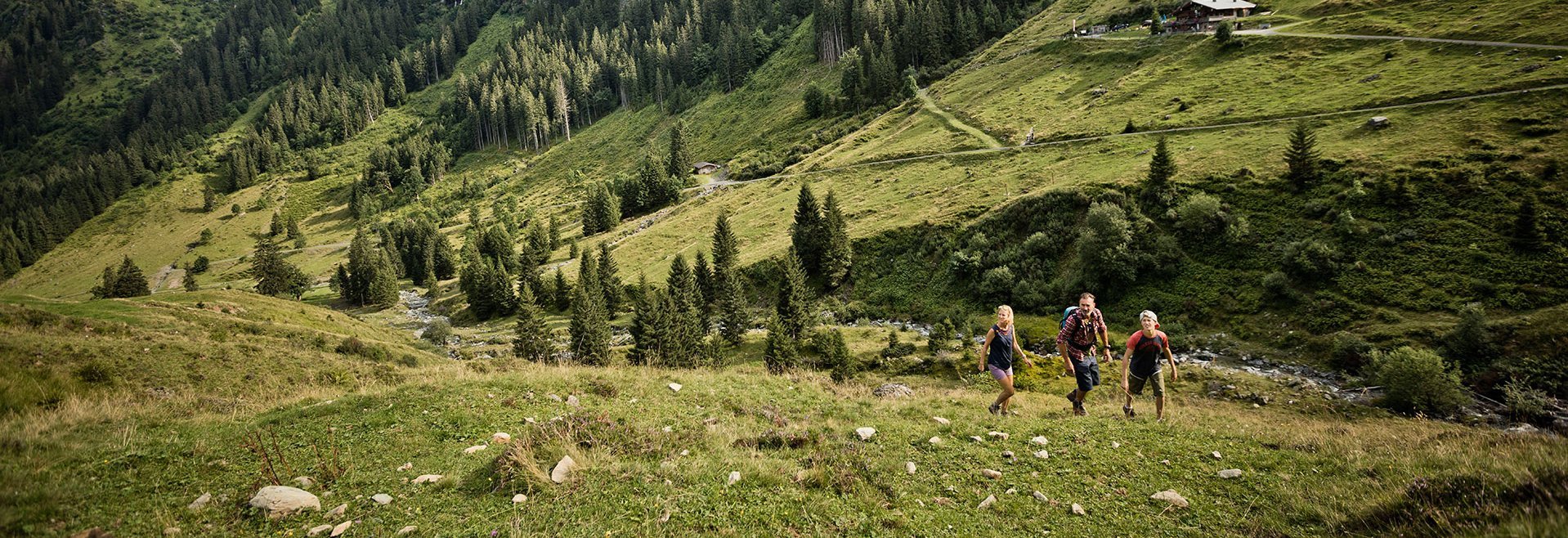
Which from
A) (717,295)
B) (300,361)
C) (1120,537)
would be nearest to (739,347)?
(717,295)

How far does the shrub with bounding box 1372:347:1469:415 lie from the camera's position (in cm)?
2200

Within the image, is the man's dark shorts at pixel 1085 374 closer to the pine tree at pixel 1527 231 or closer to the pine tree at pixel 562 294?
the pine tree at pixel 1527 231

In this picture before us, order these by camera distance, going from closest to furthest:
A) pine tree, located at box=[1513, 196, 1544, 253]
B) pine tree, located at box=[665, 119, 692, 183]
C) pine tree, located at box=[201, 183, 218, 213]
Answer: pine tree, located at box=[1513, 196, 1544, 253] → pine tree, located at box=[665, 119, 692, 183] → pine tree, located at box=[201, 183, 218, 213]

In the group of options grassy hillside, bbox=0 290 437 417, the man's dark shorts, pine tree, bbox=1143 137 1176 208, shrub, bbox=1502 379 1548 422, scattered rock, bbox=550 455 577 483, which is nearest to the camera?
scattered rock, bbox=550 455 577 483

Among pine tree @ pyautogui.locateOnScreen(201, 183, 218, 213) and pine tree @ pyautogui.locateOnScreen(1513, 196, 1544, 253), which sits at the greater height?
pine tree @ pyautogui.locateOnScreen(201, 183, 218, 213)

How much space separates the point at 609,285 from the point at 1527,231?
250ft

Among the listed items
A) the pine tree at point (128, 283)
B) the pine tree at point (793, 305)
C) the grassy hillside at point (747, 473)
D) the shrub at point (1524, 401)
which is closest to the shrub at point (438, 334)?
the pine tree at point (793, 305)

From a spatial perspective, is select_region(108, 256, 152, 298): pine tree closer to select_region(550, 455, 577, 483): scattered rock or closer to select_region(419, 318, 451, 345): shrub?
select_region(419, 318, 451, 345): shrub

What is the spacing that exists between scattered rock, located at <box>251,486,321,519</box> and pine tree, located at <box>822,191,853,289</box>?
52535 millimetres

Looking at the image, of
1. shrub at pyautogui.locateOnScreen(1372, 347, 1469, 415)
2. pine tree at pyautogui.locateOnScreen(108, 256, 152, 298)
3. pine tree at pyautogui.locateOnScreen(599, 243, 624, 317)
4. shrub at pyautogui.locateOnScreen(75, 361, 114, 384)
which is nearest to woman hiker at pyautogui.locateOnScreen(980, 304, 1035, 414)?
shrub at pyautogui.locateOnScreen(1372, 347, 1469, 415)

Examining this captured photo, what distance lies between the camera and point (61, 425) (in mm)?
9203

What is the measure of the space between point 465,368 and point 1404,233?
5045 cm

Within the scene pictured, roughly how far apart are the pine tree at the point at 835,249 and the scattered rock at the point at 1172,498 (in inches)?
1974

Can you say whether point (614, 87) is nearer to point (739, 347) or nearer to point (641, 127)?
point (641, 127)
